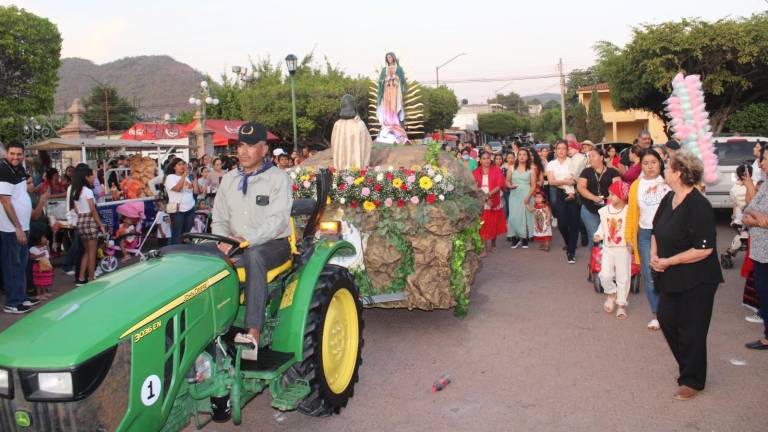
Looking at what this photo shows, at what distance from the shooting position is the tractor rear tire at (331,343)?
424 centimetres

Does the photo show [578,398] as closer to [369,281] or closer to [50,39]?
[369,281]

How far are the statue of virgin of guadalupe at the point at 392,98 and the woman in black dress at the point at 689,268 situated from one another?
5.61m

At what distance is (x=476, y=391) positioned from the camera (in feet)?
16.2

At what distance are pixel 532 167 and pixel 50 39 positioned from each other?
36368 mm

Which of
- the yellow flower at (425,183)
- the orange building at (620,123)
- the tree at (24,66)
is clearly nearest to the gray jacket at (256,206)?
the yellow flower at (425,183)

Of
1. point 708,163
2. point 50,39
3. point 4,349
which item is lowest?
point 4,349

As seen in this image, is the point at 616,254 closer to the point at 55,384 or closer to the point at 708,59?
the point at 55,384

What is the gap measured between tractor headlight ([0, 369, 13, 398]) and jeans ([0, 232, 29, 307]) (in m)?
5.26

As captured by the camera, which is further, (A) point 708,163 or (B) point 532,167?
(B) point 532,167

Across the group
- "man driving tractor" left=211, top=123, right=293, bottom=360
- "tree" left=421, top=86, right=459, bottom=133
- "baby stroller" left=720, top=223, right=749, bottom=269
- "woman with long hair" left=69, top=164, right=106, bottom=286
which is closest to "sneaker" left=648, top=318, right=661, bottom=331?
"baby stroller" left=720, top=223, right=749, bottom=269

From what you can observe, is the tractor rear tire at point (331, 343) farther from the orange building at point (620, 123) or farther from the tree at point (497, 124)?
the tree at point (497, 124)

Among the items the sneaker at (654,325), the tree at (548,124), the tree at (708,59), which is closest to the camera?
the sneaker at (654,325)

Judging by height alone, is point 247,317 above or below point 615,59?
below

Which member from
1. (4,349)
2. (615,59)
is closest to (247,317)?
(4,349)
